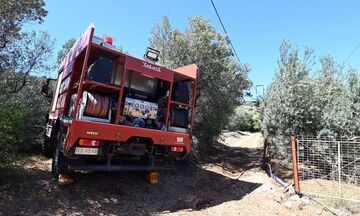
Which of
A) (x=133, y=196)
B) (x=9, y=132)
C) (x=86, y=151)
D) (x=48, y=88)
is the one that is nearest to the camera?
(x=86, y=151)

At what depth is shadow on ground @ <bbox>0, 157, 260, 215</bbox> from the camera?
532 cm

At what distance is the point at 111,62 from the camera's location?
5.64 metres

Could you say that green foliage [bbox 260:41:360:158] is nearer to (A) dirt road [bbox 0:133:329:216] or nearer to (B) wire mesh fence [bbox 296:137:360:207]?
(B) wire mesh fence [bbox 296:137:360:207]

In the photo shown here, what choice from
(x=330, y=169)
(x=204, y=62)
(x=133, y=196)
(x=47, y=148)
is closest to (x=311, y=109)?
(x=330, y=169)

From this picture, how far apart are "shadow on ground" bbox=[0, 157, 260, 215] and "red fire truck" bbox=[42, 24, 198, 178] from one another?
1.99ft

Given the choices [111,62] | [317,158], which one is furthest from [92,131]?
[317,158]

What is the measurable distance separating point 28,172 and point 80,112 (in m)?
2.83

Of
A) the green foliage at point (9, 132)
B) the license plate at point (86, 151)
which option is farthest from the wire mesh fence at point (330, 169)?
the green foliage at point (9, 132)

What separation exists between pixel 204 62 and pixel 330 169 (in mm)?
6341

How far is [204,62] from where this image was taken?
40.2 feet

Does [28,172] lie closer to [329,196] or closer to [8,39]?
[8,39]

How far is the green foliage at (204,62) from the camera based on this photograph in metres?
12.2

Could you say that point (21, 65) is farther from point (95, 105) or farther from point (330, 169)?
point (330, 169)

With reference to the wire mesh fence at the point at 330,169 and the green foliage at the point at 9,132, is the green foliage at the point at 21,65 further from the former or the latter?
the wire mesh fence at the point at 330,169
